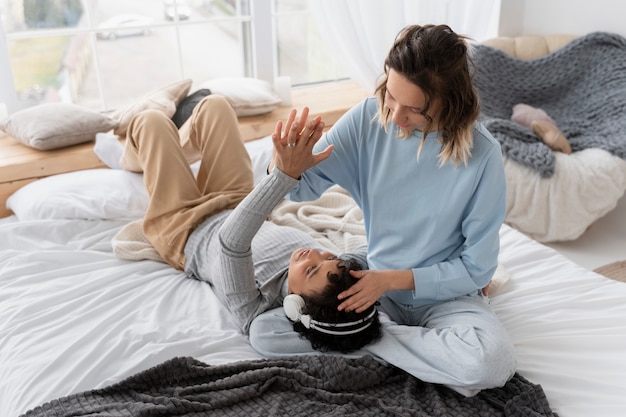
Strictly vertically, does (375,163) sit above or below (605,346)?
above

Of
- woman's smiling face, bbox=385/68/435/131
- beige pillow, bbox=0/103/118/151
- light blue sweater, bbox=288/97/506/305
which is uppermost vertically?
woman's smiling face, bbox=385/68/435/131

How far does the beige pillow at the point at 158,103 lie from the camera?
2.68 meters

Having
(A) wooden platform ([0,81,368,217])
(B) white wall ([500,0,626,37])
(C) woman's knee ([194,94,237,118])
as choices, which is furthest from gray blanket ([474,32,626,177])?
(C) woman's knee ([194,94,237,118])

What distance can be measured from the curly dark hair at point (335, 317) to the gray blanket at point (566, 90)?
146cm

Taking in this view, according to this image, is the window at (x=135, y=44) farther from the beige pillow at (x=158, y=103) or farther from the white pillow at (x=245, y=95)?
the beige pillow at (x=158, y=103)

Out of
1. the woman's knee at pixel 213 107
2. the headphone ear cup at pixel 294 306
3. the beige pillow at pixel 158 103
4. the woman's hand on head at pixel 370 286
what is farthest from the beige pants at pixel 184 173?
the woman's hand on head at pixel 370 286

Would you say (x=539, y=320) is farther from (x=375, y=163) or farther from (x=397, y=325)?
(x=375, y=163)

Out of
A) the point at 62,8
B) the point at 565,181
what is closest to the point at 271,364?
the point at 565,181

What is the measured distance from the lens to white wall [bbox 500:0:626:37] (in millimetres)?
3162

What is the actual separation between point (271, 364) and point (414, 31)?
2.68 feet

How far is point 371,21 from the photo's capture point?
3.21m

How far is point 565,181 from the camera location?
270 centimetres

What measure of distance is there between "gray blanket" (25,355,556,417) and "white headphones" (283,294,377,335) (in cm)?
7

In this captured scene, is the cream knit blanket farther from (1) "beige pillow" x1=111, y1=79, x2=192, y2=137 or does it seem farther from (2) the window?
(2) the window
